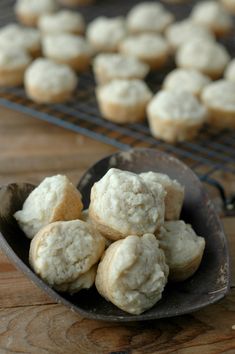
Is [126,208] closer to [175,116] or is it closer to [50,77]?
[175,116]

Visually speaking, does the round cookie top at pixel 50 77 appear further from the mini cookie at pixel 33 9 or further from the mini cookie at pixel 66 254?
the mini cookie at pixel 66 254

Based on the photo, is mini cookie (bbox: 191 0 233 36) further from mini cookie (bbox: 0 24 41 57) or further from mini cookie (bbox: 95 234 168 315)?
mini cookie (bbox: 95 234 168 315)

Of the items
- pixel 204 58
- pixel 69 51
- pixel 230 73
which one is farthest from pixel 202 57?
pixel 69 51

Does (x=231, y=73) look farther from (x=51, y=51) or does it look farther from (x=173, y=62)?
(x=51, y=51)

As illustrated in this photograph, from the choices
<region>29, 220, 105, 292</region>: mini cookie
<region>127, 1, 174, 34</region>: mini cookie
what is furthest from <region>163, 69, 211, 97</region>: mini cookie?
<region>29, 220, 105, 292</region>: mini cookie

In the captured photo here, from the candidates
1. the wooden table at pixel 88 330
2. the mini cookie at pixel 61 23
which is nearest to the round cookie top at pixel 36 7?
the mini cookie at pixel 61 23

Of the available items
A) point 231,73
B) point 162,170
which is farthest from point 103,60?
point 162,170
